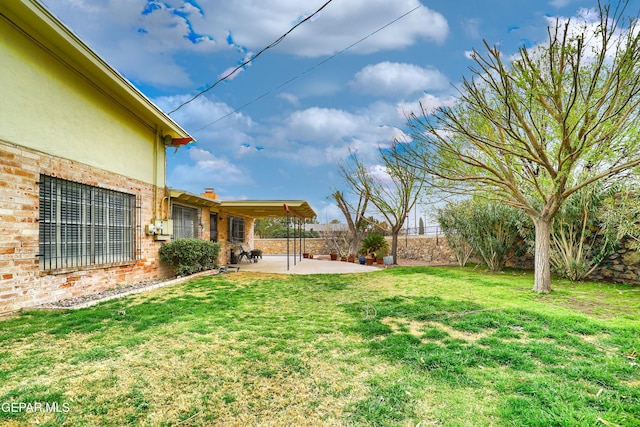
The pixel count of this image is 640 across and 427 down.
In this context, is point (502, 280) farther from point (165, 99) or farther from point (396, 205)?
point (165, 99)

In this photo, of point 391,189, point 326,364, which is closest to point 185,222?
point 326,364

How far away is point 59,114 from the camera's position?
241 inches

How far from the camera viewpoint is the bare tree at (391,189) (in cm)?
1499

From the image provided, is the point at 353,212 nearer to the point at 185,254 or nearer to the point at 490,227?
the point at 490,227

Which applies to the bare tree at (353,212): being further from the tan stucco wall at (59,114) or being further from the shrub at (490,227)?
the tan stucco wall at (59,114)

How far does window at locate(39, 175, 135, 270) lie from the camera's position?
5.85m

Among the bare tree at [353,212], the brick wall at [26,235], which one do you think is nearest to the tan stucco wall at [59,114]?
the brick wall at [26,235]

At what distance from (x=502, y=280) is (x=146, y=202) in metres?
10.6

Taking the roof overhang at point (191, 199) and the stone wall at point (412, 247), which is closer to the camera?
the roof overhang at point (191, 199)

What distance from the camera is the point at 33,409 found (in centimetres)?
234

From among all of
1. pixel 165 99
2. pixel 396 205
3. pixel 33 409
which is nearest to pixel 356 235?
pixel 396 205

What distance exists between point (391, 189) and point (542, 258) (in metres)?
9.26

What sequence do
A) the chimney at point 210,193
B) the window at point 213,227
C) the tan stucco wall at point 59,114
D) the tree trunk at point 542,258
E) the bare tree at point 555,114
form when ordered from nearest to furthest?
the tan stucco wall at point 59,114 → the bare tree at point 555,114 → the tree trunk at point 542,258 → the chimney at point 210,193 → the window at point 213,227

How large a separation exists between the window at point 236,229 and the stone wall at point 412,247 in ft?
16.0
